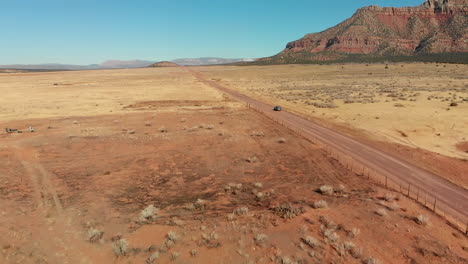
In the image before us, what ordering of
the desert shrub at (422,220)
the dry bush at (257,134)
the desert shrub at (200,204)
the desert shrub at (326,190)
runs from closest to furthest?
the desert shrub at (422,220)
the desert shrub at (200,204)
the desert shrub at (326,190)
the dry bush at (257,134)

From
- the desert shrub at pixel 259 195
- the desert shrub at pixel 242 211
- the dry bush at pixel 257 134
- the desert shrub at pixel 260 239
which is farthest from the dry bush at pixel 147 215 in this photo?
the dry bush at pixel 257 134

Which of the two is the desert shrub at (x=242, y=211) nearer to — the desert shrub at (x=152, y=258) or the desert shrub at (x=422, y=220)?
the desert shrub at (x=152, y=258)

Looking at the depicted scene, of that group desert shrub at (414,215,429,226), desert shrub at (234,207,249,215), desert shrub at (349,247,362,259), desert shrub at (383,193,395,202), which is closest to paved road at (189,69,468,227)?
desert shrub at (414,215,429,226)

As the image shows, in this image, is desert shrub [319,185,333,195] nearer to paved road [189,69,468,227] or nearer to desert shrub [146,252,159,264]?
paved road [189,69,468,227]

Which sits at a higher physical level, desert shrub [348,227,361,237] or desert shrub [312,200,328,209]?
desert shrub [312,200,328,209]

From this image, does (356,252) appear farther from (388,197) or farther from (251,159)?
(251,159)

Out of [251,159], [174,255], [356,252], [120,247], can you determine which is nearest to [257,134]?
[251,159]
